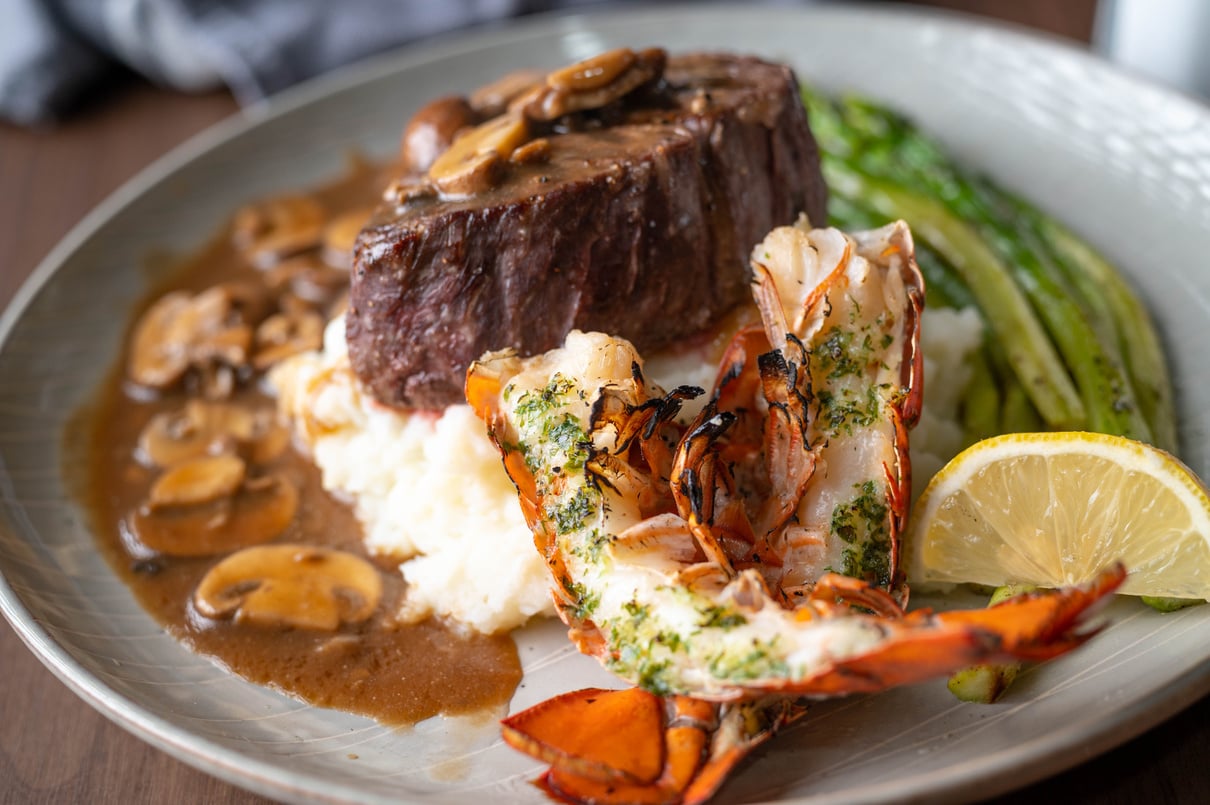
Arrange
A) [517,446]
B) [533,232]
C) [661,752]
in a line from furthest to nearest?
[533,232] → [517,446] → [661,752]

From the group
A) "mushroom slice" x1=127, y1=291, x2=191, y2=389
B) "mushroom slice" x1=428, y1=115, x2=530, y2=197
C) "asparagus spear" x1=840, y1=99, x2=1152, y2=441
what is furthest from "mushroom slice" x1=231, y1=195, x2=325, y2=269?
"asparagus spear" x1=840, y1=99, x2=1152, y2=441

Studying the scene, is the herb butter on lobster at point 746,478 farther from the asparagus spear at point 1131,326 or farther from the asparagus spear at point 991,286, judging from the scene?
the asparagus spear at point 1131,326

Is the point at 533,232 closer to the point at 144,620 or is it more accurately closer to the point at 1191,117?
the point at 144,620

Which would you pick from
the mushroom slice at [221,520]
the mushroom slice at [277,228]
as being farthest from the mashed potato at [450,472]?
the mushroom slice at [277,228]

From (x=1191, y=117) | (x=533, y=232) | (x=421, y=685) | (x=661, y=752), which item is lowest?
(x=421, y=685)

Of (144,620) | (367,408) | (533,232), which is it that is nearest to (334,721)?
(144,620)

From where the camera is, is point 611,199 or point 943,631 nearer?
point 943,631

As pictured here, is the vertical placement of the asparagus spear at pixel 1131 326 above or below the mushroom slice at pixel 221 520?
above
